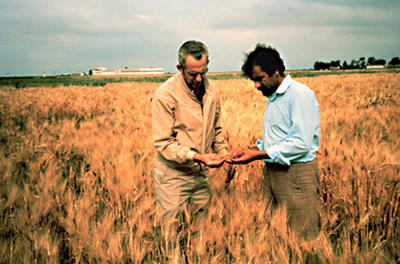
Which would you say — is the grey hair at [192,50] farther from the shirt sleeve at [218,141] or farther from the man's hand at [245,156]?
the man's hand at [245,156]

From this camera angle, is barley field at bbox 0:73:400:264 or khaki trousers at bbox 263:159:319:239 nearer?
barley field at bbox 0:73:400:264

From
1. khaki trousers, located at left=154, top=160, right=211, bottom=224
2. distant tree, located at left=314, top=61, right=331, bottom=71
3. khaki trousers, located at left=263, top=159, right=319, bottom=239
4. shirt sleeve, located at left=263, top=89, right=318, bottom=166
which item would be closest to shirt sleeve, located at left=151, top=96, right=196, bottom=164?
khaki trousers, located at left=154, top=160, right=211, bottom=224

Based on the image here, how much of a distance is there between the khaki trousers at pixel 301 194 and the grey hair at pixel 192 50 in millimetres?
1034

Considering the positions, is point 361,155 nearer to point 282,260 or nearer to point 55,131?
point 282,260

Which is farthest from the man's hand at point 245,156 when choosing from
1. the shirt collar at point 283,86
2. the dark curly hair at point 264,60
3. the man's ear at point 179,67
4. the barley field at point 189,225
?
the man's ear at point 179,67

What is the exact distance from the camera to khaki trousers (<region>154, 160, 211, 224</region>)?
1.91 metres

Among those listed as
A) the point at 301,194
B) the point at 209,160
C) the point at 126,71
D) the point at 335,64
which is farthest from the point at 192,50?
the point at 126,71

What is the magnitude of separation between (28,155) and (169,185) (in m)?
2.59

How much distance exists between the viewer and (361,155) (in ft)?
8.33

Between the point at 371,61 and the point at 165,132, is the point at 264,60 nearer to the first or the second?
the point at 165,132

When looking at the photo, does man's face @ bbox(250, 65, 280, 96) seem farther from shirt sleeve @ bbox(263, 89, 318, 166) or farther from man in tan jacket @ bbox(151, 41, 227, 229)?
man in tan jacket @ bbox(151, 41, 227, 229)

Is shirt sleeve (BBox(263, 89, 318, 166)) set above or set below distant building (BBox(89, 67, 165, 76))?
below

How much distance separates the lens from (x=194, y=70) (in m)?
1.69

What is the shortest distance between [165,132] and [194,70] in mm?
508
